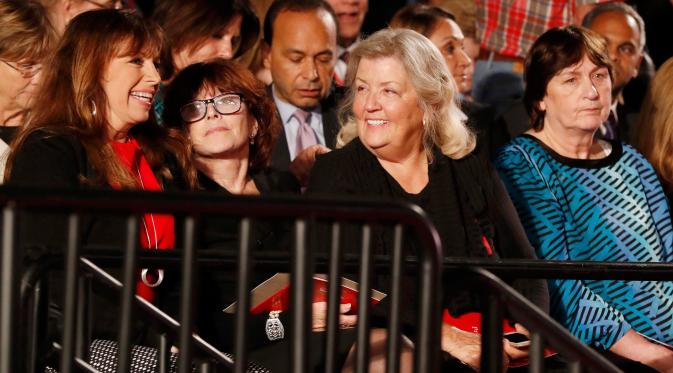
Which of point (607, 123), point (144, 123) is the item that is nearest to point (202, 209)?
point (144, 123)

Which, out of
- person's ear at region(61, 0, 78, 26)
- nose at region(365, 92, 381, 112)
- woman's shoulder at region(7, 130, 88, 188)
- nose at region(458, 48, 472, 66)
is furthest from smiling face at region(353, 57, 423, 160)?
nose at region(458, 48, 472, 66)

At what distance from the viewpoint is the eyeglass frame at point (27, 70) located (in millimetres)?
5195

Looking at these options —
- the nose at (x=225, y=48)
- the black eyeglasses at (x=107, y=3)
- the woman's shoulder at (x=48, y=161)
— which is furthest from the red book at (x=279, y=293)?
the black eyeglasses at (x=107, y=3)

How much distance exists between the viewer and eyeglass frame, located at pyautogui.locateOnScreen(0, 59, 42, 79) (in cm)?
520

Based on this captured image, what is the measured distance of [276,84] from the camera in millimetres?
6156

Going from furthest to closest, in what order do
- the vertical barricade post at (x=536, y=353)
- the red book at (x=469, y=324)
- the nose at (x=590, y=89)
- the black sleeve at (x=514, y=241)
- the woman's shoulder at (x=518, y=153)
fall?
the nose at (x=590, y=89), the woman's shoulder at (x=518, y=153), the black sleeve at (x=514, y=241), the red book at (x=469, y=324), the vertical barricade post at (x=536, y=353)

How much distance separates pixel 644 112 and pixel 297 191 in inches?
73.9

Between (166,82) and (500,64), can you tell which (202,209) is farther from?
(500,64)

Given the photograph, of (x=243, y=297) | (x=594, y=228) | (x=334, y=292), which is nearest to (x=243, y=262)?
(x=243, y=297)

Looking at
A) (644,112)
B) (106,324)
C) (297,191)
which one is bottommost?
(106,324)

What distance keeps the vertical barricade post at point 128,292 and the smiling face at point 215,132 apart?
2.17 meters

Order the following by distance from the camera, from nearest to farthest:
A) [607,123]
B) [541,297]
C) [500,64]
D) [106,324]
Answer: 1. [106,324]
2. [541,297]
3. [607,123]
4. [500,64]

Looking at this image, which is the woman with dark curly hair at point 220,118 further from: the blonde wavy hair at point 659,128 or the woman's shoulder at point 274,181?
the blonde wavy hair at point 659,128

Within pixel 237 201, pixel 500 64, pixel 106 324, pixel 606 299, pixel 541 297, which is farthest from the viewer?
pixel 500 64
